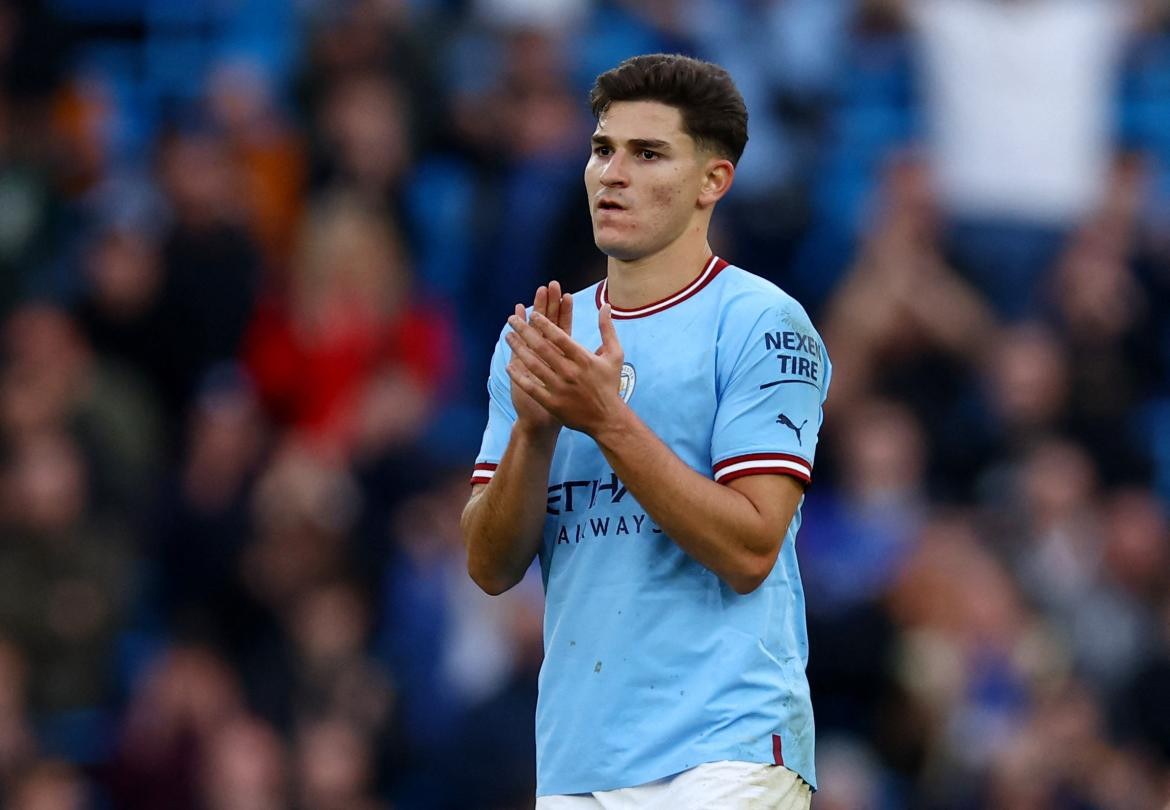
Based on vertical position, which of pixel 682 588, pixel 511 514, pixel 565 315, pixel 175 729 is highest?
pixel 565 315

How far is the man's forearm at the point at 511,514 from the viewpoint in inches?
190

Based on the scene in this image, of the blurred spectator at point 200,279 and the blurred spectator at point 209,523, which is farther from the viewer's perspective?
the blurred spectator at point 200,279

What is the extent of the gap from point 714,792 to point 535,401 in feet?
3.08

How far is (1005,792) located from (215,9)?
24.8 feet

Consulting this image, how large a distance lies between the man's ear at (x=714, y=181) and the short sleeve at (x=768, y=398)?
0.33m

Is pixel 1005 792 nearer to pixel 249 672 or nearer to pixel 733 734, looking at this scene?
pixel 249 672

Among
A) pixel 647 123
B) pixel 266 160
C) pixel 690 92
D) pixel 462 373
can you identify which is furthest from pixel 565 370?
pixel 266 160

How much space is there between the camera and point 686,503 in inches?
180

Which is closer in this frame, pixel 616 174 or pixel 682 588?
pixel 682 588

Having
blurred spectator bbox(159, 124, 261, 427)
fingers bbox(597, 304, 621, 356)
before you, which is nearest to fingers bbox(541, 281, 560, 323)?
fingers bbox(597, 304, 621, 356)

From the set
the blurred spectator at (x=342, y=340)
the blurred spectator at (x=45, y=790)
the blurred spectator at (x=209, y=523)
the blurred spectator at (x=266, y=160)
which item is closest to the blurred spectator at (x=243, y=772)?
the blurred spectator at (x=45, y=790)

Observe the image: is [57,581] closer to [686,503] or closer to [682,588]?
[682,588]

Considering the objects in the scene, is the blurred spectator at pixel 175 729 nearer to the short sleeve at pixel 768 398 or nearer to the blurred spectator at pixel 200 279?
the blurred spectator at pixel 200 279

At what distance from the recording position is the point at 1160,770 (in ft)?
33.3
